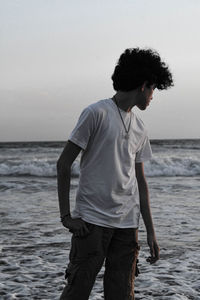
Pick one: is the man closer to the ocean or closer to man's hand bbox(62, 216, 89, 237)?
man's hand bbox(62, 216, 89, 237)

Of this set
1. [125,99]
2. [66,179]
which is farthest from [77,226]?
[125,99]

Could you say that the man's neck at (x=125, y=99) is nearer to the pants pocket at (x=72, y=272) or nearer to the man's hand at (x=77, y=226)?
the man's hand at (x=77, y=226)

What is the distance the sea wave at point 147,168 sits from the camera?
63.7 feet

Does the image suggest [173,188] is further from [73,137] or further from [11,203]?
[73,137]

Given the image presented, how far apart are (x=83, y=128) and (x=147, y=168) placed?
17.7 m

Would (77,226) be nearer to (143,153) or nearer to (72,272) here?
(72,272)

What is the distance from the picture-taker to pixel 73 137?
6.95ft

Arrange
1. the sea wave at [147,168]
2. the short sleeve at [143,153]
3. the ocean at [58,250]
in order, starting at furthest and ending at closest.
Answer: the sea wave at [147,168] → the ocean at [58,250] → the short sleeve at [143,153]

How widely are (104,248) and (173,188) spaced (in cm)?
1078

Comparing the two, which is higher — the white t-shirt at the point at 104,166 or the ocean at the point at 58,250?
the white t-shirt at the point at 104,166

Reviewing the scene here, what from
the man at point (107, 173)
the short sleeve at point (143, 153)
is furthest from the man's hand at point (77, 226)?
the short sleeve at point (143, 153)

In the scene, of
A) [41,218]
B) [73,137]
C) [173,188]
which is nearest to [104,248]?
[73,137]

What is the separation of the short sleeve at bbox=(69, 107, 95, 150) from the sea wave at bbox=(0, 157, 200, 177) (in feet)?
55.0

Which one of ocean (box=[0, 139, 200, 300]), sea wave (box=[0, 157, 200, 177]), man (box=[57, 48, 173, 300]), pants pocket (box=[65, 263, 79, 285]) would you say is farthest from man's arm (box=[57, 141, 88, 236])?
sea wave (box=[0, 157, 200, 177])
